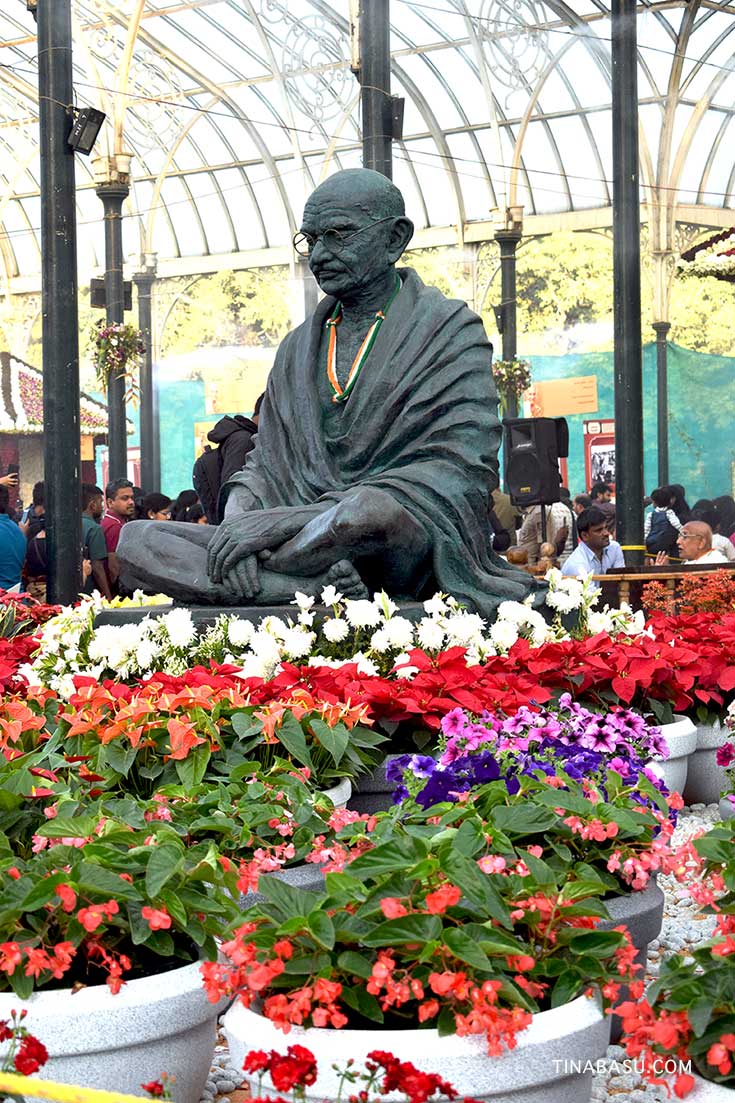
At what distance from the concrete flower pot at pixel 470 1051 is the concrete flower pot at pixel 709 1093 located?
0.19 metres

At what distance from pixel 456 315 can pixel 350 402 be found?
20.4 inches

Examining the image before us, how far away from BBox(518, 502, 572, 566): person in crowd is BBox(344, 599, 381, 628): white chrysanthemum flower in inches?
281

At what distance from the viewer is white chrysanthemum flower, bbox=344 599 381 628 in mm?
4613

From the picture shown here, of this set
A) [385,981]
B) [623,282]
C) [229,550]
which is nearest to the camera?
[385,981]

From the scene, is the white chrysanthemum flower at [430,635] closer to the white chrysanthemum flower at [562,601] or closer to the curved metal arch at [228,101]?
the white chrysanthemum flower at [562,601]

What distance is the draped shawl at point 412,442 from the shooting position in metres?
5.30

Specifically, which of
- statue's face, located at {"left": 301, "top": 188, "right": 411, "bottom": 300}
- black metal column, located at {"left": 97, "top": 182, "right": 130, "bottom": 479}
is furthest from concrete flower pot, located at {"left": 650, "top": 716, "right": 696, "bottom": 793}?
black metal column, located at {"left": 97, "top": 182, "right": 130, "bottom": 479}

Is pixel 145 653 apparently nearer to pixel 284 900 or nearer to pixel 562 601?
pixel 562 601

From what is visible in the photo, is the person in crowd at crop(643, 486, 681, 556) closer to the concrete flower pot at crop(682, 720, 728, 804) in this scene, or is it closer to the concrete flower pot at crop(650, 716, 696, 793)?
the concrete flower pot at crop(682, 720, 728, 804)

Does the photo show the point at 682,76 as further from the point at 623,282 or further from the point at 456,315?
the point at 456,315

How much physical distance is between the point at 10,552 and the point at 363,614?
441 cm

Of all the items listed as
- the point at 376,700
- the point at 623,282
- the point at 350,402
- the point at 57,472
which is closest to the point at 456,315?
the point at 350,402

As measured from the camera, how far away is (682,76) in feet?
76.8

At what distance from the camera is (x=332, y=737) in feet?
11.7
